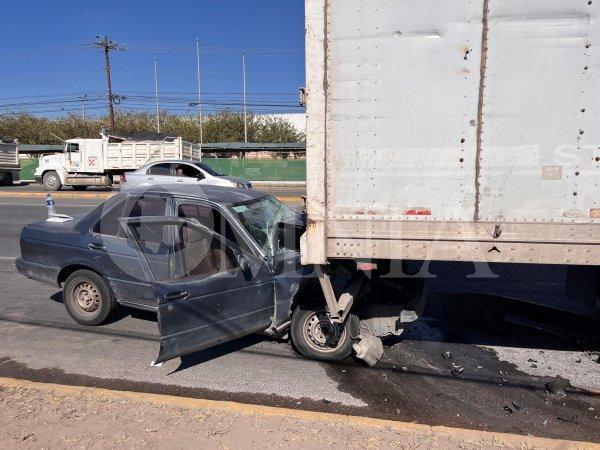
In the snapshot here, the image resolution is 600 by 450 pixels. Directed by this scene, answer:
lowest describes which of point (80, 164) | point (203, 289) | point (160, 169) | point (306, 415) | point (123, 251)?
point (306, 415)

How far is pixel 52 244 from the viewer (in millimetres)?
5160

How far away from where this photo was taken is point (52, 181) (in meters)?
23.6

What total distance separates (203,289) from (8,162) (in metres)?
28.3

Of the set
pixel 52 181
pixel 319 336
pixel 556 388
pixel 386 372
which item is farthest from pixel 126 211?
pixel 52 181

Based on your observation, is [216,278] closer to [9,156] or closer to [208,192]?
[208,192]

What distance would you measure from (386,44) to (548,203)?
147 centimetres

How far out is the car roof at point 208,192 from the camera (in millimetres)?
4594

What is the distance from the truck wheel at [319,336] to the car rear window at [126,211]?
190 cm

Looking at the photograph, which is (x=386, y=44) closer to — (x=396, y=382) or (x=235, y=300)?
(x=235, y=300)

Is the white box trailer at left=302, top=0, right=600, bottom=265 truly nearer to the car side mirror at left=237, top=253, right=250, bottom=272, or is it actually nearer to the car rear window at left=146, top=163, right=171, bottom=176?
the car side mirror at left=237, top=253, right=250, bottom=272

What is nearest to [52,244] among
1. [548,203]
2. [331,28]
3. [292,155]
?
[331,28]

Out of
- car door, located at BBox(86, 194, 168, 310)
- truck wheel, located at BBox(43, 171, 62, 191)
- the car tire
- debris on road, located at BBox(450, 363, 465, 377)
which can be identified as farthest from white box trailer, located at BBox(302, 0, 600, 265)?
truck wheel, located at BBox(43, 171, 62, 191)

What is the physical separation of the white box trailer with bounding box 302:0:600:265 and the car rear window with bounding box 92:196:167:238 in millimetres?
2270

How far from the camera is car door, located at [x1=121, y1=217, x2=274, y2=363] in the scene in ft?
11.7
